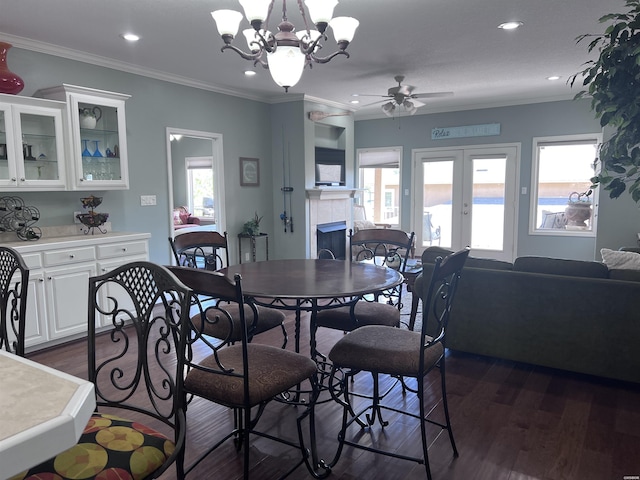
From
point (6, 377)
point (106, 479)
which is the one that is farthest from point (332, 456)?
point (6, 377)

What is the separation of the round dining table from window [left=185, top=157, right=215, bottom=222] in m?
6.58

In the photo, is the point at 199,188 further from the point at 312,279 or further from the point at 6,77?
the point at 312,279

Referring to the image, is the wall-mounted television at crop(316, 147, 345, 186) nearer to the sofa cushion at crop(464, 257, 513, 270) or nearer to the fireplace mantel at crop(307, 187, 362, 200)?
the fireplace mantel at crop(307, 187, 362, 200)

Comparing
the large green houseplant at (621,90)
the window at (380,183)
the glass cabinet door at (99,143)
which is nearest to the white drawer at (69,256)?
the glass cabinet door at (99,143)

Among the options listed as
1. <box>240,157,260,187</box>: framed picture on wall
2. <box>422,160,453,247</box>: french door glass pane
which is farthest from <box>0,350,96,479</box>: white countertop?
<box>422,160,453,247</box>: french door glass pane

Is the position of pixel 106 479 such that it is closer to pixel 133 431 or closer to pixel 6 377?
pixel 133 431

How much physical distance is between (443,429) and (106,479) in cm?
186

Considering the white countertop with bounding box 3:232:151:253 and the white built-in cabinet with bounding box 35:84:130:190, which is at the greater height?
the white built-in cabinet with bounding box 35:84:130:190

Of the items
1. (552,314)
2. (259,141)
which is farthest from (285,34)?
(259,141)

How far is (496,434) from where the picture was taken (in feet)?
8.05

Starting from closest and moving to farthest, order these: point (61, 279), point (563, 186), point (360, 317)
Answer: point (360, 317) → point (61, 279) → point (563, 186)

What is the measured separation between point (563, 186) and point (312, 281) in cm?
604

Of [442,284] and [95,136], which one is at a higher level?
[95,136]

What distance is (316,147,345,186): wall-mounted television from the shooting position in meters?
6.93
